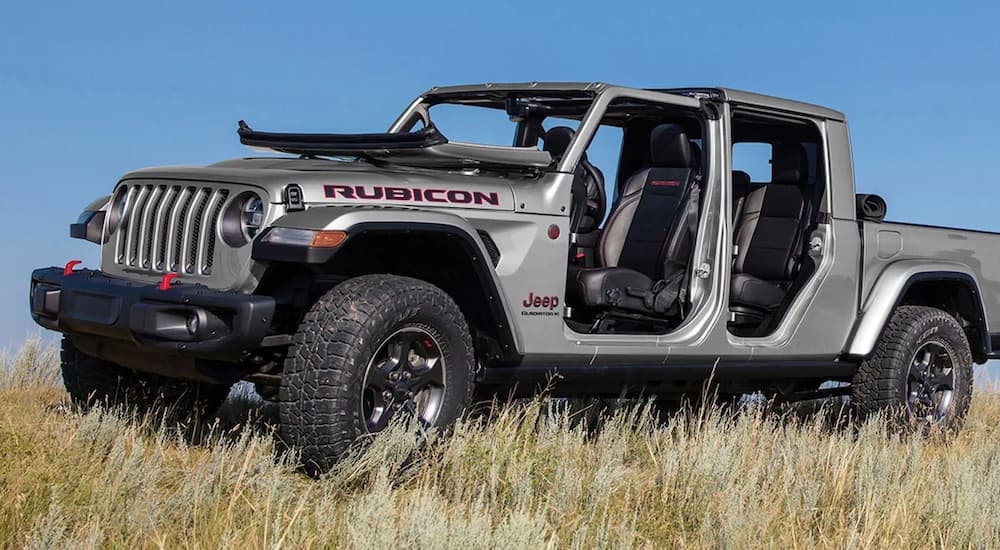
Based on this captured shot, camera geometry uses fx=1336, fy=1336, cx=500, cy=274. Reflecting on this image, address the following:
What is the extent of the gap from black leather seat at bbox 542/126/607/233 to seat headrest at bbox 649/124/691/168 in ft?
1.18

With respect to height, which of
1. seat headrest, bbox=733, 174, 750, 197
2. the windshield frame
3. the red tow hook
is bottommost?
the red tow hook

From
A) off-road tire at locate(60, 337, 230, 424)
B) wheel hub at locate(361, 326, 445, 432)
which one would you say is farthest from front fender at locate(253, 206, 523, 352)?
off-road tire at locate(60, 337, 230, 424)

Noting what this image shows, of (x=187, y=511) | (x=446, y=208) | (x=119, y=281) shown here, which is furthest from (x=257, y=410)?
(x=187, y=511)

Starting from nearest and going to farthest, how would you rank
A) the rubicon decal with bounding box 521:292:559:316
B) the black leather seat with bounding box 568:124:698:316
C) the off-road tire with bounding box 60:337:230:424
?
the rubicon decal with bounding box 521:292:559:316
the off-road tire with bounding box 60:337:230:424
the black leather seat with bounding box 568:124:698:316

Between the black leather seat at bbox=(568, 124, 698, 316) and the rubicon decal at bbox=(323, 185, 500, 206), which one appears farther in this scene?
the black leather seat at bbox=(568, 124, 698, 316)

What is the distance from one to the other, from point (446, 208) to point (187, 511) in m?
1.87

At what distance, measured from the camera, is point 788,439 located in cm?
698

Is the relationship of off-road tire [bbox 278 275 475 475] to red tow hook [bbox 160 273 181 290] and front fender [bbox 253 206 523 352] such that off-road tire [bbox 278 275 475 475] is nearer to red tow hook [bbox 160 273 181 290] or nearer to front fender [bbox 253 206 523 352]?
front fender [bbox 253 206 523 352]

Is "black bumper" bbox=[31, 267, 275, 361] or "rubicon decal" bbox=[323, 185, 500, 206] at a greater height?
"rubicon decal" bbox=[323, 185, 500, 206]

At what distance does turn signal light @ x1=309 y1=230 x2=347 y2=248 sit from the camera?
552cm

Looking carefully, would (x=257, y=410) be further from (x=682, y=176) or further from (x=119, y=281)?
(x=682, y=176)

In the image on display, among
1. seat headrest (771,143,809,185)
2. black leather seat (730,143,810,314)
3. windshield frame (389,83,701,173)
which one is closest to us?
windshield frame (389,83,701,173)

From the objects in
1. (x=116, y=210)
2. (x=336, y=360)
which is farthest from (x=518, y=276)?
(x=116, y=210)

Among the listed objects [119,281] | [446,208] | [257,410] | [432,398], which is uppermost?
[446,208]
